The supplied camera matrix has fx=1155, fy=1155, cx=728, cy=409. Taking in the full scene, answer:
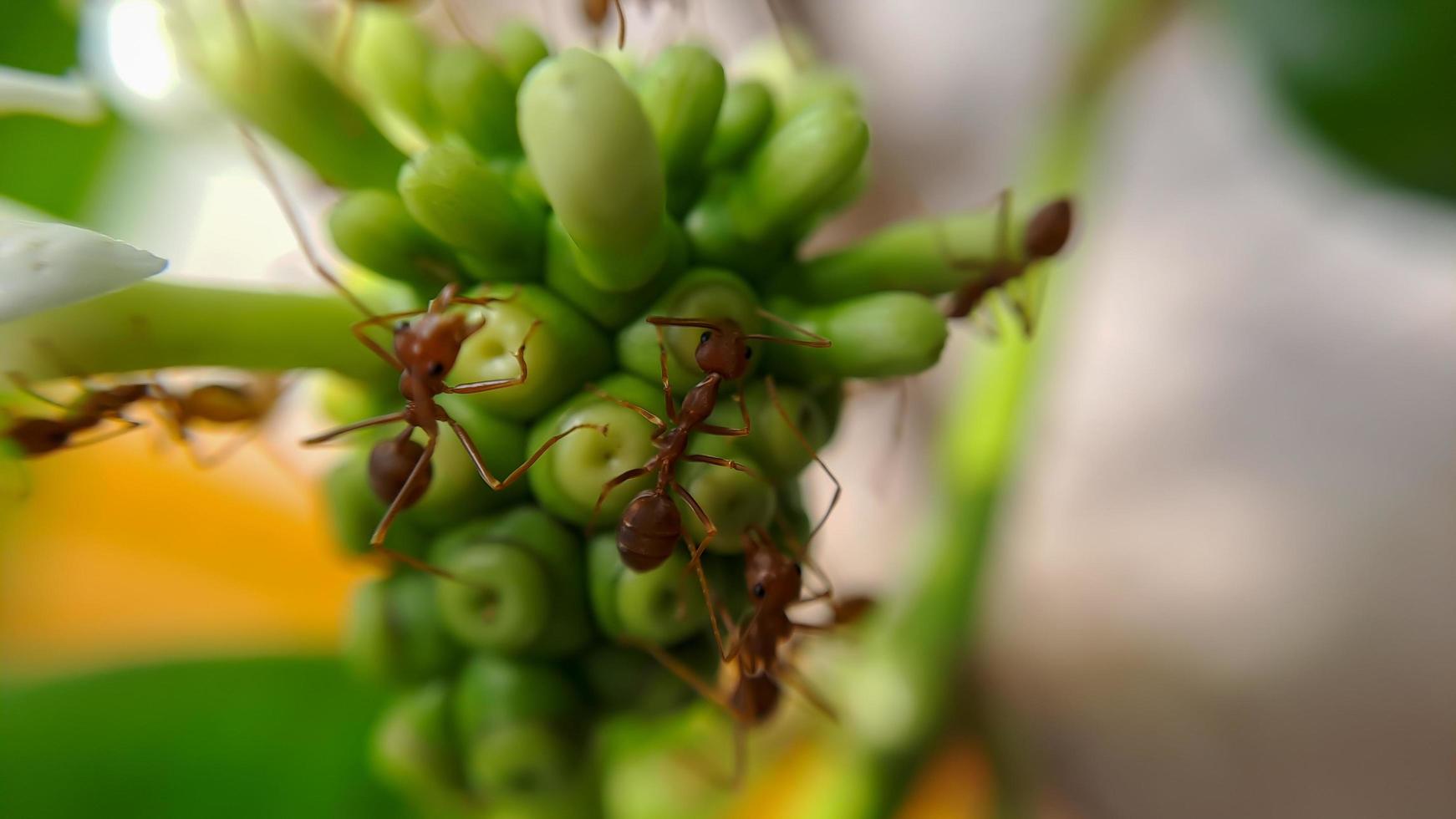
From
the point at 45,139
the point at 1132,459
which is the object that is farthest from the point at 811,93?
the point at 1132,459

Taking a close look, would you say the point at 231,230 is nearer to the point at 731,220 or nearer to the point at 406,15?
the point at 406,15

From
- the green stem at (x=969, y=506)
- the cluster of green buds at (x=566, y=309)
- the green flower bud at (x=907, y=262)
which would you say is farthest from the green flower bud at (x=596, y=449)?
the green stem at (x=969, y=506)

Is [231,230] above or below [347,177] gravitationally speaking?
below

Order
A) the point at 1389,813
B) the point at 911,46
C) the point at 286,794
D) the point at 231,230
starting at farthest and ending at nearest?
1. the point at 911,46
2. the point at 231,230
3. the point at 1389,813
4. the point at 286,794

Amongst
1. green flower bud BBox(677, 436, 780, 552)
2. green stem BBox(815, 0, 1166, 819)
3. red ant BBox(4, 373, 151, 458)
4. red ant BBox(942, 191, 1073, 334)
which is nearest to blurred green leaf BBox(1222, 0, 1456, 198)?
green stem BBox(815, 0, 1166, 819)

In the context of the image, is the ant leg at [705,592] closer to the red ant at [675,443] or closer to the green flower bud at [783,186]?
the red ant at [675,443]

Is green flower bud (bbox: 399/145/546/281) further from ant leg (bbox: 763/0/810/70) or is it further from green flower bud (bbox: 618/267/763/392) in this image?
ant leg (bbox: 763/0/810/70)

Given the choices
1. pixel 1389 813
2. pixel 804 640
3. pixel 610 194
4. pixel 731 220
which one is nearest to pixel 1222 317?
pixel 1389 813
